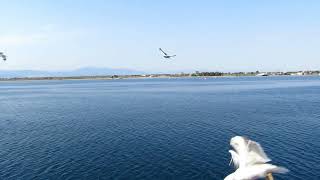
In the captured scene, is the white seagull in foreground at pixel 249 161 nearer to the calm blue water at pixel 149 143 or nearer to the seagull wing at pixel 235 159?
the seagull wing at pixel 235 159

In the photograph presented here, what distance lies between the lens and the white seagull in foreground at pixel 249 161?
222 inches

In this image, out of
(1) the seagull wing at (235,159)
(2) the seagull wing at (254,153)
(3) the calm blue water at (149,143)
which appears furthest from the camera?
(3) the calm blue water at (149,143)

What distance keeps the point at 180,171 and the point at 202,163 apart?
4.83 m

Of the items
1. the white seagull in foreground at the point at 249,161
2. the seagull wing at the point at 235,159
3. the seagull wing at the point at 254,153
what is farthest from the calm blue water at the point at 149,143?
the seagull wing at the point at 254,153

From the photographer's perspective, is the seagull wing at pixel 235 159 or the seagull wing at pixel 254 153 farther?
the seagull wing at pixel 235 159

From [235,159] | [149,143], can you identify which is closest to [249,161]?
[235,159]

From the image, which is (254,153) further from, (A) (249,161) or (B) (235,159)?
(B) (235,159)

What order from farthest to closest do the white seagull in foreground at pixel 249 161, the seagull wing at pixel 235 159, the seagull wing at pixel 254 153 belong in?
1. the seagull wing at pixel 235 159
2. the seagull wing at pixel 254 153
3. the white seagull in foreground at pixel 249 161

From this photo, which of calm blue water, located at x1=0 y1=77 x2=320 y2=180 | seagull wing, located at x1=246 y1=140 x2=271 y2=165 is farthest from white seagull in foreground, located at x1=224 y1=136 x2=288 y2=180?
calm blue water, located at x1=0 y1=77 x2=320 y2=180

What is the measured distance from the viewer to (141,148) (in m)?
67.4

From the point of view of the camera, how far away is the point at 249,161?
5992 millimetres

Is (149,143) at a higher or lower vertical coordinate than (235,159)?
lower

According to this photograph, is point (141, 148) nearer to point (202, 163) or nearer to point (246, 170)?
point (202, 163)

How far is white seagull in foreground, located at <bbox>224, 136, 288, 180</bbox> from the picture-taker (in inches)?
222
